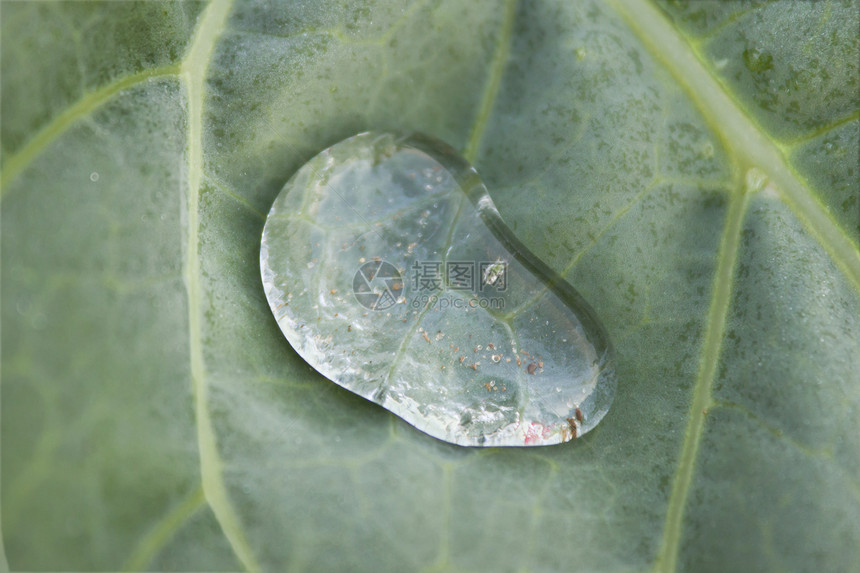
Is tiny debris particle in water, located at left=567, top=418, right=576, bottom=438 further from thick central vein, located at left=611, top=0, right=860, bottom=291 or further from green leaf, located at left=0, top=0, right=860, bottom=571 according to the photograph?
thick central vein, located at left=611, top=0, right=860, bottom=291


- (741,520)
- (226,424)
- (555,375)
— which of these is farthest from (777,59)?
(226,424)

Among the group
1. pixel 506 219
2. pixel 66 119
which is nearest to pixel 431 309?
pixel 506 219

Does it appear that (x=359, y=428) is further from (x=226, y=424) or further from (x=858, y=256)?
(x=858, y=256)

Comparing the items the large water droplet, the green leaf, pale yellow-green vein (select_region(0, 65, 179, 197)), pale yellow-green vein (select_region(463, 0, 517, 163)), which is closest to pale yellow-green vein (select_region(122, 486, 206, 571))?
the green leaf

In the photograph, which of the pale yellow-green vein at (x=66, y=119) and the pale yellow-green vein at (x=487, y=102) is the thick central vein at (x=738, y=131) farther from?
the pale yellow-green vein at (x=66, y=119)

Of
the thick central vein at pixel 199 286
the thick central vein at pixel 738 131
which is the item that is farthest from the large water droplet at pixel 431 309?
the thick central vein at pixel 738 131

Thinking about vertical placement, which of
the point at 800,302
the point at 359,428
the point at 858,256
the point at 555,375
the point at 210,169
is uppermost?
the point at 858,256
